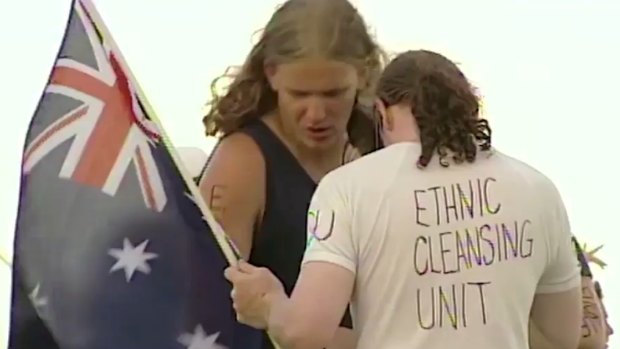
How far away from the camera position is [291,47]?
1689 millimetres

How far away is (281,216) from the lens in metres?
1.68

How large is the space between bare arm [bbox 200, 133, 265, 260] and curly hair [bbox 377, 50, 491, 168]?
0.29m

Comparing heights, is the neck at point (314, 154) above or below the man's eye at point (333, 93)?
below

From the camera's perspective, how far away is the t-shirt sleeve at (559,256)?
4.78 feet

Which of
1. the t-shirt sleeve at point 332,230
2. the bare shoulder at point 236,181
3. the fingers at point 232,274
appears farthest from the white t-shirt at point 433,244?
the bare shoulder at point 236,181

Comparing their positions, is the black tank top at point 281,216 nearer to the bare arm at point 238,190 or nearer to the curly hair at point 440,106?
the bare arm at point 238,190

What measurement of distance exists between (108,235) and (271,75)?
345 mm

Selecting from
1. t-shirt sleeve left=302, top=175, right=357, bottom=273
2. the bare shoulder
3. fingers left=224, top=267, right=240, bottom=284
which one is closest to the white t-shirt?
t-shirt sleeve left=302, top=175, right=357, bottom=273

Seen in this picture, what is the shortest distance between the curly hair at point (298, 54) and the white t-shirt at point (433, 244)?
0.32 m

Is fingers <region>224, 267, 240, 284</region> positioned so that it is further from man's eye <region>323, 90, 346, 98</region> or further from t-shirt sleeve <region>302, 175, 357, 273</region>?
→ man's eye <region>323, 90, 346, 98</region>

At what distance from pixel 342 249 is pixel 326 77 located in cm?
39

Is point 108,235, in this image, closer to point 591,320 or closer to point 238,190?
point 238,190

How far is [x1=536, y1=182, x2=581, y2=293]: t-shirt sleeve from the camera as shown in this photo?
1.46 m

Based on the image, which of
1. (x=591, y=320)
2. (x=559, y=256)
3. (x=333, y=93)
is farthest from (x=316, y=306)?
(x=591, y=320)
